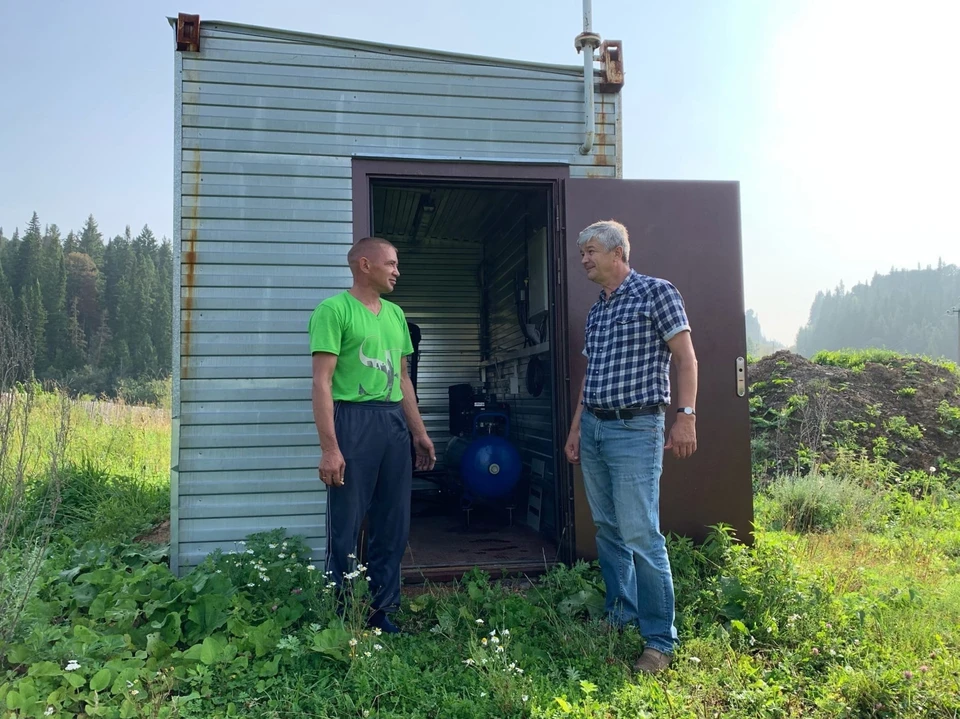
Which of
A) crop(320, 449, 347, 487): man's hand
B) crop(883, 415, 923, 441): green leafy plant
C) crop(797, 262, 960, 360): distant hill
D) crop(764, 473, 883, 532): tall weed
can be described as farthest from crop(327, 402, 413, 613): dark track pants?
crop(797, 262, 960, 360): distant hill

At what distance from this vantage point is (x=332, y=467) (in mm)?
3016

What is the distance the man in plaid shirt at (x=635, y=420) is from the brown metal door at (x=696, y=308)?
36.9 inches

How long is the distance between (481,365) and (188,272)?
4913 mm

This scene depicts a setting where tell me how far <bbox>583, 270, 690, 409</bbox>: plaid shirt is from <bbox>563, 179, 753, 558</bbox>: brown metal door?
1002 mm

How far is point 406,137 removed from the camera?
4262 millimetres

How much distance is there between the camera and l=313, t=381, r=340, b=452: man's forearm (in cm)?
304

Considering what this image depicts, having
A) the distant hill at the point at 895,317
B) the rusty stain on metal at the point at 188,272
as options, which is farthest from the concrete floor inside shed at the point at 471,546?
the distant hill at the point at 895,317

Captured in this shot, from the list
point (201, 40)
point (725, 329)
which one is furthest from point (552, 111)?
point (201, 40)

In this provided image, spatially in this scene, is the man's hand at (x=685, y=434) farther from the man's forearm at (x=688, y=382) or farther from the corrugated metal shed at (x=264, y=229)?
the corrugated metal shed at (x=264, y=229)

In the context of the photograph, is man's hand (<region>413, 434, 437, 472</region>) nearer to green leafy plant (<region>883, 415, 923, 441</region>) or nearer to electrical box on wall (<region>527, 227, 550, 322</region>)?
electrical box on wall (<region>527, 227, 550, 322</region>)

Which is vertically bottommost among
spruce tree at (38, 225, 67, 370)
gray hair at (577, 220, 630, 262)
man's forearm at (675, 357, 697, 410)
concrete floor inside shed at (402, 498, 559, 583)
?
concrete floor inside shed at (402, 498, 559, 583)

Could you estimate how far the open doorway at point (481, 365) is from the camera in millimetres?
4824

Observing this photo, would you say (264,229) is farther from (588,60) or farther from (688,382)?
(688,382)

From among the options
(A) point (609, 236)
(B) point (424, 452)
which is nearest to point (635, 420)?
(A) point (609, 236)
